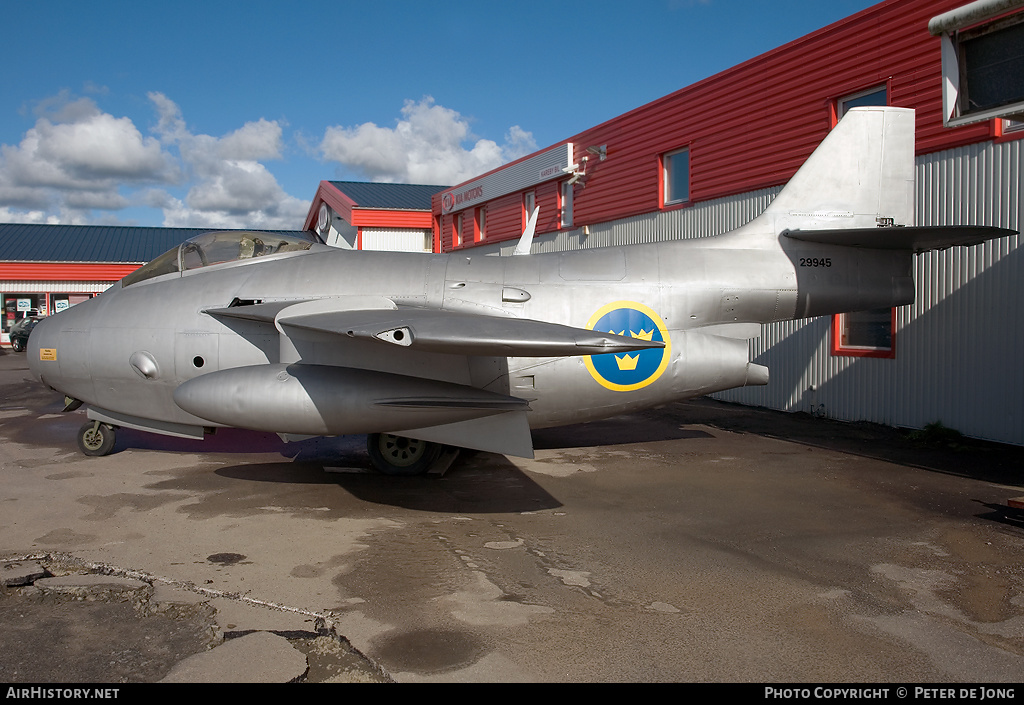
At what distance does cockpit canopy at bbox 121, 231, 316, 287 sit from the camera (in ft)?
26.4

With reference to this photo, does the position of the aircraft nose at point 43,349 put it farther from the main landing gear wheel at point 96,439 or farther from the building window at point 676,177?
the building window at point 676,177

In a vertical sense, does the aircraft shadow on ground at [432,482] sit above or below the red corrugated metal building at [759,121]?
below

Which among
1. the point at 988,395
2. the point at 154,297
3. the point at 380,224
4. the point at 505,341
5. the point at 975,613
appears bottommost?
the point at 975,613

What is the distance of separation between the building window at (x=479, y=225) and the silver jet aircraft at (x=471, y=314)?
695 inches

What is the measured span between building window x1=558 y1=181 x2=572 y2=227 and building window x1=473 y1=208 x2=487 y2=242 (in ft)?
18.1

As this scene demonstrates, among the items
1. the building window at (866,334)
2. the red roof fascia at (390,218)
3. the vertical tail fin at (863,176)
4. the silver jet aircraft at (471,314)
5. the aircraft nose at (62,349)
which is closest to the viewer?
the silver jet aircraft at (471,314)

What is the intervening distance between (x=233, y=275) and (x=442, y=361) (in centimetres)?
283

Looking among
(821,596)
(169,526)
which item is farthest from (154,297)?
(821,596)

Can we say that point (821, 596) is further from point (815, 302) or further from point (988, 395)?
point (988, 395)

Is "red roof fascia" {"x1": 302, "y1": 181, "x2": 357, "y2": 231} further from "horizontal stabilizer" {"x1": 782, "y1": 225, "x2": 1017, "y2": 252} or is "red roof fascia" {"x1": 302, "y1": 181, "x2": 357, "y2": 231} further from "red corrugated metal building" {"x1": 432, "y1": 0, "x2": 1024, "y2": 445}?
"horizontal stabilizer" {"x1": 782, "y1": 225, "x2": 1017, "y2": 252}

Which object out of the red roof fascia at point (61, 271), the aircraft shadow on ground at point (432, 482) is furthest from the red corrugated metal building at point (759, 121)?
the red roof fascia at point (61, 271)

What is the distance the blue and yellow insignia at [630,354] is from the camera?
24.0 feet

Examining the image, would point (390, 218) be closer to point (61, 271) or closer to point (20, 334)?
point (20, 334)

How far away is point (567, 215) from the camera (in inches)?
798
